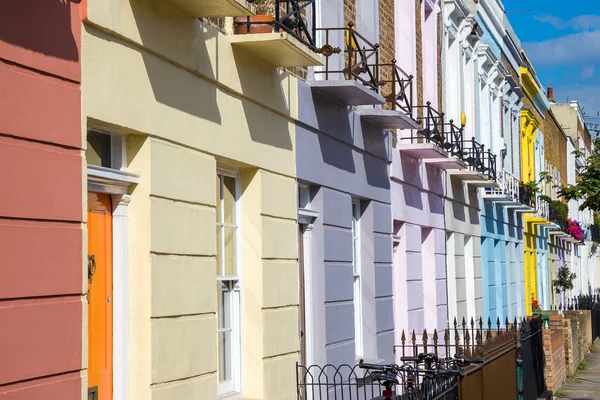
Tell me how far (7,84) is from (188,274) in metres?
2.63

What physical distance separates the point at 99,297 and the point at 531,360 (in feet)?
35.4

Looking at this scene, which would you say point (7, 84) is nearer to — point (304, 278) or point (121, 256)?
point (121, 256)

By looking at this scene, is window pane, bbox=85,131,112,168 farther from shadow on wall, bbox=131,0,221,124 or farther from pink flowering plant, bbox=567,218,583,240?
pink flowering plant, bbox=567,218,583,240

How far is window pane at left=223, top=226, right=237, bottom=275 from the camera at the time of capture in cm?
928

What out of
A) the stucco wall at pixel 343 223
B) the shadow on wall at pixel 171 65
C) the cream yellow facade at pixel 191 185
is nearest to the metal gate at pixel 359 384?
the stucco wall at pixel 343 223

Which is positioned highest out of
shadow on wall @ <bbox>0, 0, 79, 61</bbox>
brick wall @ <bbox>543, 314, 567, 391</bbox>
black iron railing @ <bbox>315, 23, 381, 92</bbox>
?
black iron railing @ <bbox>315, 23, 381, 92</bbox>

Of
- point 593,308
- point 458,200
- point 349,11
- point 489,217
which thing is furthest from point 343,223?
point 593,308

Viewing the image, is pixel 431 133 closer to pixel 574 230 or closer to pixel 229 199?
pixel 229 199

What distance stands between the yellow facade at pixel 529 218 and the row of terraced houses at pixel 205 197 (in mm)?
14128

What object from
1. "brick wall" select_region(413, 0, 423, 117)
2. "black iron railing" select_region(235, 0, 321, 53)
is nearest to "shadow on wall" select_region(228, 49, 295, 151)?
"black iron railing" select_region(235, 0, 321, 53)

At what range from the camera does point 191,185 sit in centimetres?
814

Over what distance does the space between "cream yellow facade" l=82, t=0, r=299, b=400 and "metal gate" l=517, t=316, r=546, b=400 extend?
5852 mm

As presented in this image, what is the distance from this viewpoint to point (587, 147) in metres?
60.7

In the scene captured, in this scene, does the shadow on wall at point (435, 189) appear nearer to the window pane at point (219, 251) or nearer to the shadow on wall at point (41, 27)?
the window pane at point (219, 251)
